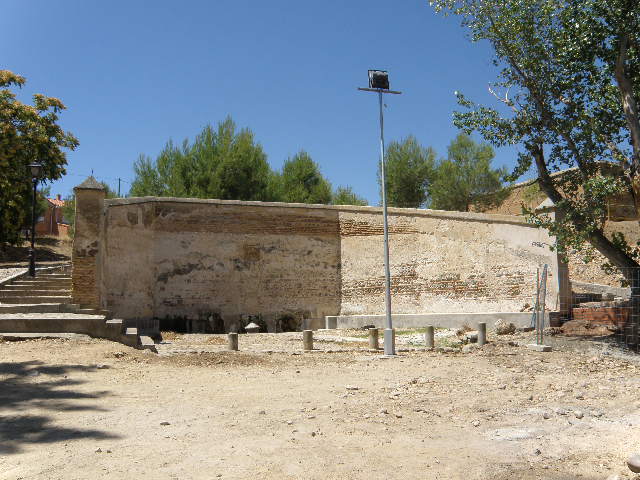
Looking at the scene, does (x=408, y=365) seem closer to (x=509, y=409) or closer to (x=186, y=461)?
(x=509, y=409)

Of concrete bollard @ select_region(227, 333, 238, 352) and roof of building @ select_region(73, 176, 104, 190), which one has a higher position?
roof of building @ select_region(73, 176, 104, 190)

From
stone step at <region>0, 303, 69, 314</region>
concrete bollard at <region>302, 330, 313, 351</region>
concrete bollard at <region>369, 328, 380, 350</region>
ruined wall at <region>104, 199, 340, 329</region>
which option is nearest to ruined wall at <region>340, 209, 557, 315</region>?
ruined wall at <region>104, 199, 340, 329</region>

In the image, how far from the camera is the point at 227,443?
4.74 m

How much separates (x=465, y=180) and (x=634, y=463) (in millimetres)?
29129

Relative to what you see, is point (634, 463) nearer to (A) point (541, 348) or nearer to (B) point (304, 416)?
(B) point (304, 416)

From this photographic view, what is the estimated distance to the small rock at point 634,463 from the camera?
405 cm

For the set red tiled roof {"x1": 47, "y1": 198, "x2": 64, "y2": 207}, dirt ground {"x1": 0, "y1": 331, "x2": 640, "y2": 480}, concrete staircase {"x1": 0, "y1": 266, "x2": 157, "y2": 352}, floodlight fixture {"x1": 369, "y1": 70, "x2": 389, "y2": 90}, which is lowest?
dirt ground {"x1": 0, "y1": 331, "x2": 640, "y2": 480}

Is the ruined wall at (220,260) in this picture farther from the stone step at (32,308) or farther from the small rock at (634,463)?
the small rock at (634,463)

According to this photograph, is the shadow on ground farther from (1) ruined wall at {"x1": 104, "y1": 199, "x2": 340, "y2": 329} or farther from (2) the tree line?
(2) the tree line

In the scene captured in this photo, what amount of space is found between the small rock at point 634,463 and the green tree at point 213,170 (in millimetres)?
25470

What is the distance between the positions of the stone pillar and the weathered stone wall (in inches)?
51.7

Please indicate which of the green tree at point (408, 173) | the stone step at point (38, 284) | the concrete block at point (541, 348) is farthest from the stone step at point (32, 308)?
the green tree at point (408, 173)

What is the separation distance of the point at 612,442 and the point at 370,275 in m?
12.5

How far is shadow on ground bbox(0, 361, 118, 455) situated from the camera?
15.7ft
